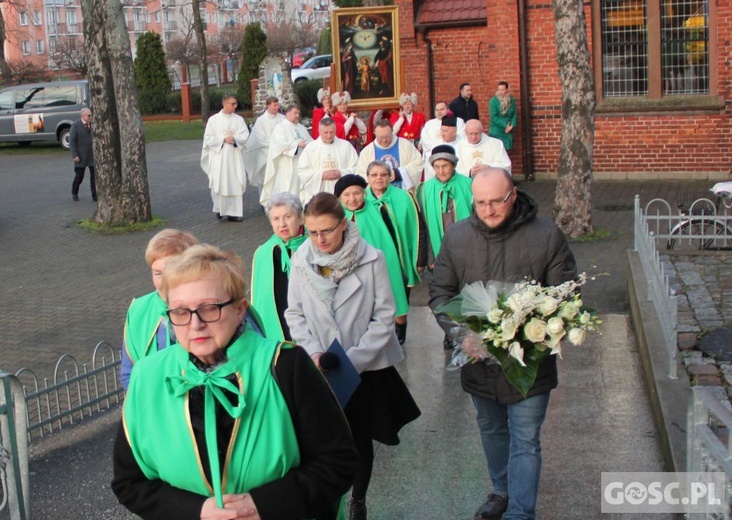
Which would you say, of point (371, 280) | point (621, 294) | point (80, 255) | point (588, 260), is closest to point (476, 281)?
point (371, 280)

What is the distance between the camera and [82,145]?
790 inches

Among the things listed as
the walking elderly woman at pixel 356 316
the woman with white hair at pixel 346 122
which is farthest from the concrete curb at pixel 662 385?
the woman with white hair at pixel 346 122

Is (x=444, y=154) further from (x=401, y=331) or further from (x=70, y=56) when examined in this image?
(x=70, y=56)

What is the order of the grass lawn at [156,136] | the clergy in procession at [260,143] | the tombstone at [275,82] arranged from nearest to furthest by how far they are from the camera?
1. the clergy in procession at [260,143]
2. the grass lawn at [156,136]
3. the tombstone at [275,82]

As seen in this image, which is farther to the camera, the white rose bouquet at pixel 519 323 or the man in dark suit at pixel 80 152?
the man in dark suit at pixel 80 152

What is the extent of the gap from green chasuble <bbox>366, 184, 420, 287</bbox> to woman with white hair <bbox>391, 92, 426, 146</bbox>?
9.11m

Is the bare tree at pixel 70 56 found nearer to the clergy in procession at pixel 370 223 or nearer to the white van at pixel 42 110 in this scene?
the white van at pixel 42 110

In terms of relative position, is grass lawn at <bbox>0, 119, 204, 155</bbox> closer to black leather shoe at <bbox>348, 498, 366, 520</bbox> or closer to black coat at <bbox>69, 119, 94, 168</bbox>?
black coat at <bbox>69, 119, 94, 168</bbox>

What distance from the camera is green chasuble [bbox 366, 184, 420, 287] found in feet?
27.6

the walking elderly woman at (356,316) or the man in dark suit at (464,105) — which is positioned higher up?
the man in dark suit at (464,105)

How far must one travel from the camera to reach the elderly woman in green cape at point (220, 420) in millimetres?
3199

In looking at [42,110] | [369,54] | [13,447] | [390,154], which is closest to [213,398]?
[13,447]

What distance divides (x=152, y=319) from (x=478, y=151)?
24.1ft

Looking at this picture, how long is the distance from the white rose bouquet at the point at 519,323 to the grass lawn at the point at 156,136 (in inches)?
1088
